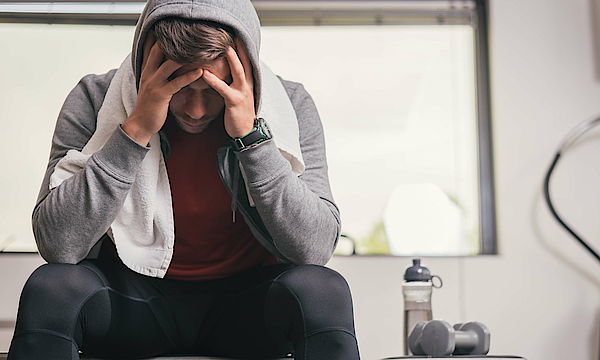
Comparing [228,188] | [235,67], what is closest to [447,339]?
[228,188]

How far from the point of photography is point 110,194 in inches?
29.8

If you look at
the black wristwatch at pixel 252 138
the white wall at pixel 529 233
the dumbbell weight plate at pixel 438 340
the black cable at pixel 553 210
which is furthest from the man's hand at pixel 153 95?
the black cable at pixel 553 210

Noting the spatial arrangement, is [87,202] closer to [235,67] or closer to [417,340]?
[235,67]

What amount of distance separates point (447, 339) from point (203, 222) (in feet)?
1.54

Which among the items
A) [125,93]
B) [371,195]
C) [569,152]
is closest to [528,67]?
[569,152]

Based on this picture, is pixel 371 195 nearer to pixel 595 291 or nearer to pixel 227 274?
pixel 595 291

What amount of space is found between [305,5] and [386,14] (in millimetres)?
312

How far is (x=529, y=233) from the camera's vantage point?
68.4 inches

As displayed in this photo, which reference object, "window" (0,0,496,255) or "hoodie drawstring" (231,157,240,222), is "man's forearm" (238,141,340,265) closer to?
"hoodie drawstring" (231,157,240,222)

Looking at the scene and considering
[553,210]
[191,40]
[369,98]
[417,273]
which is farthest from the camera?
[369,98]

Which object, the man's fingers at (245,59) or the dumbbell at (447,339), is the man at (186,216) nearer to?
the man's fingers at (245,59)

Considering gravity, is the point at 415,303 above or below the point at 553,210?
below

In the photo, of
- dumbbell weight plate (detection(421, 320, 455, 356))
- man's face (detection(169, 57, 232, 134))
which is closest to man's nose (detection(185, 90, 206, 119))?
man's face (detection(169, 57, 232, 134))

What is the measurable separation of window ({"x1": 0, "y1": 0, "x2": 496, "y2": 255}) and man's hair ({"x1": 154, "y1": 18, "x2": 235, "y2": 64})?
1081mm
